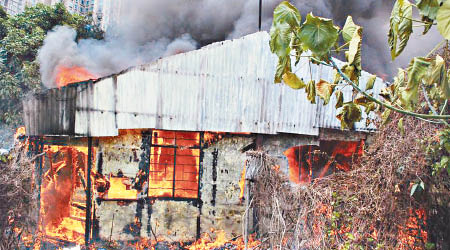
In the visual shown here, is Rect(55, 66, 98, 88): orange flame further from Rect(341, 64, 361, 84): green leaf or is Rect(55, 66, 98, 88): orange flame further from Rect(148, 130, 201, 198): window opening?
Rect(341, 64, 361, 84): green leaf

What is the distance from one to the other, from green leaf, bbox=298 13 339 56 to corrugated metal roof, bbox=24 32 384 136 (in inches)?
253

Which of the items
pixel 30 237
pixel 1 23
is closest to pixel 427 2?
pixel 30 237

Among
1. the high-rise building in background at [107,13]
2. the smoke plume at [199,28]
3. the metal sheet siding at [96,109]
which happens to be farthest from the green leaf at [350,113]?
the high-rise building in background at [107,13]

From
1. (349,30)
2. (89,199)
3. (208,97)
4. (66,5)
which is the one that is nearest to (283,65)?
(349,30)

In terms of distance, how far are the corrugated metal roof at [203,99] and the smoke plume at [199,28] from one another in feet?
16.2

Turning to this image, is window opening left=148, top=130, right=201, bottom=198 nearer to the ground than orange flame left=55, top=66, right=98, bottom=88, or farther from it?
nearer to the ground

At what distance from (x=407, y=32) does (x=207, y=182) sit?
7.21m

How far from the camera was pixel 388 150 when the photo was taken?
5.73 metres

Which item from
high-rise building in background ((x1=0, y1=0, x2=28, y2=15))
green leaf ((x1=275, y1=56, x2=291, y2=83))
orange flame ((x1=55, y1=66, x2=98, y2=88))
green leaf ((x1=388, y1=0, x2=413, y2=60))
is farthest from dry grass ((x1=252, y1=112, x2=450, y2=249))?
high-rise building in background ((x1=0, y1=0, x2=28, y2=15))

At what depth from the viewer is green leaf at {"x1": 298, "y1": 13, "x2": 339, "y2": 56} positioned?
2469 millimetres

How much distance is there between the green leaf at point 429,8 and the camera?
90.4 inches

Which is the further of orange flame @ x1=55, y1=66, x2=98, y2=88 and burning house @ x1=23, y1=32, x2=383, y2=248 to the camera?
orange flame @ x1=55, y1=66, x2=98, y2=88

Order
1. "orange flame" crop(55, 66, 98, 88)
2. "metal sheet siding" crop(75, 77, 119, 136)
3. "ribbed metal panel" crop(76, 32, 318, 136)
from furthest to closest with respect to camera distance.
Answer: "orange flame" crop(55, 66, 98, 88), "ribbed metal panel" crop(76, 32, 318, 136), "metal sheet siding" crop(75, 77, 119, 136)

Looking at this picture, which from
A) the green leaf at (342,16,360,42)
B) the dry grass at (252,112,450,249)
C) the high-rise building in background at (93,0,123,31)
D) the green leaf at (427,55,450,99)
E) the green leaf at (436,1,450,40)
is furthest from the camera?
the high-rise building in background at (93,0,123,31)
